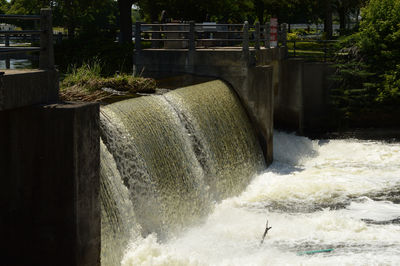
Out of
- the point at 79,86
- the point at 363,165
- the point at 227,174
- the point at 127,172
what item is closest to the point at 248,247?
the point at 127,172

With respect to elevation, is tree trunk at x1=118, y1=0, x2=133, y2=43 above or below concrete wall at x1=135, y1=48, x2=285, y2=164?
above

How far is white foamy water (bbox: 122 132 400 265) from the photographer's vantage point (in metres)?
13.4

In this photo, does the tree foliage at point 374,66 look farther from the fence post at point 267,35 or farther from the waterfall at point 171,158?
the waterfall at point 171,158

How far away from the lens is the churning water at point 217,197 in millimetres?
13094

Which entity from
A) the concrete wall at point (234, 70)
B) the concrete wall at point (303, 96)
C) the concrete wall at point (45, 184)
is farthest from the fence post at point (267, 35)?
the concrete wall at point (45, 184)

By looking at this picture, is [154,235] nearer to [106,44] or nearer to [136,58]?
[136,58]

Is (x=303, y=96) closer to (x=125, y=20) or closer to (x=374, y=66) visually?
(x=374, y=66)

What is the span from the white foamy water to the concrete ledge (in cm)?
359

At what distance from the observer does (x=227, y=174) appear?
62.0 feet

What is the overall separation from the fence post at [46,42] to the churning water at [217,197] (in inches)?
97.7

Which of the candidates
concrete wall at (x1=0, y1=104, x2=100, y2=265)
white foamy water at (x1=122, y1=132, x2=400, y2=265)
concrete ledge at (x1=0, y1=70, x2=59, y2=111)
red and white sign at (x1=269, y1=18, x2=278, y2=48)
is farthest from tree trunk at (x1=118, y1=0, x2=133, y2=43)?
concrete wall at (x1=0, y1=104, x2=100, y2=265)

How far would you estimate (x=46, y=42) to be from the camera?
412 inches

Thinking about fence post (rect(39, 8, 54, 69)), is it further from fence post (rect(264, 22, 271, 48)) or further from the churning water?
fence post (rect(264, 22, 271, 48))

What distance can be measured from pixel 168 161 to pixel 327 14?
3732 cm
